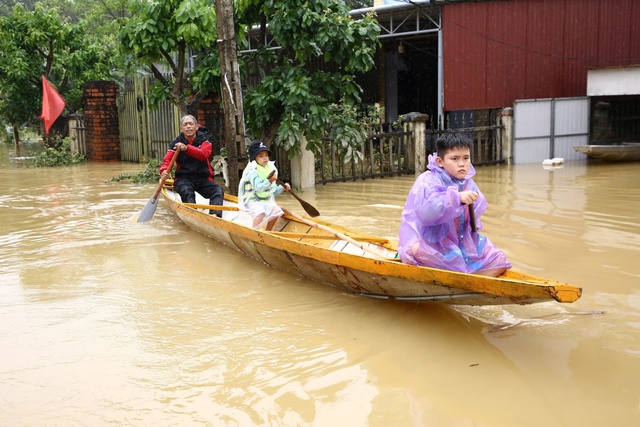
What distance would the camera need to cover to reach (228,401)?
11.3 ft

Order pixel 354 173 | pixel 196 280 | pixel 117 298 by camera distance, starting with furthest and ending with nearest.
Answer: pixel 354 173
pixel 196 280
pixel 117 298

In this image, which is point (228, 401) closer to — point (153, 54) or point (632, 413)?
point (632, 413)

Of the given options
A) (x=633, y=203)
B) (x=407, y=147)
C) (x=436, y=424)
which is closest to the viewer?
(x=436, y=424)

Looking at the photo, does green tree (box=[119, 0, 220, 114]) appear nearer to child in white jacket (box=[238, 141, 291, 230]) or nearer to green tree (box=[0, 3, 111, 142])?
child in white jacket (box=[238, 141, 291, 230])

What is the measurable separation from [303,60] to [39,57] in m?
11.2

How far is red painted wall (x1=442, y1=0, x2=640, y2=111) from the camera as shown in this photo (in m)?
15.1

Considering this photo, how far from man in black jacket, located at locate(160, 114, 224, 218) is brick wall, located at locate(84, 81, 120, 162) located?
972 cm

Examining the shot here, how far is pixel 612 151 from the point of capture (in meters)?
13.8

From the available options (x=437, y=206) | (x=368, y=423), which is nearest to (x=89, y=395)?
(x=368, y=423)

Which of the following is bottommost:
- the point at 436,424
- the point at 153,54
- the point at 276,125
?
the point at 436,424

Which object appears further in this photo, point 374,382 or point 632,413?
point 374,382

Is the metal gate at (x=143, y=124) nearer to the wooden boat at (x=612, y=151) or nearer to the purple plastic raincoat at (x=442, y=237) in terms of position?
the wooden boat at (x=612, y=151)

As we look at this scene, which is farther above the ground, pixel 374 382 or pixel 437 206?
pixel 437 206

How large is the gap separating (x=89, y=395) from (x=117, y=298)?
1.77 metres
